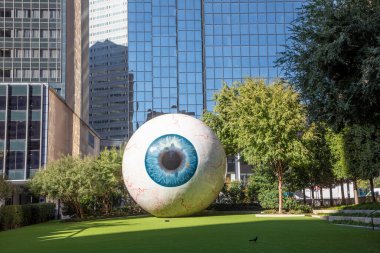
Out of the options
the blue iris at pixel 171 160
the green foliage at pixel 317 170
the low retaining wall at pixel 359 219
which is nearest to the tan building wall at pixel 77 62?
the green foliage at pixel 317 170

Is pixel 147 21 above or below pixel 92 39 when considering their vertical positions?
below

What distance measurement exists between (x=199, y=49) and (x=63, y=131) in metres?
46.6

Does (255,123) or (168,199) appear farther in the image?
(255,123)

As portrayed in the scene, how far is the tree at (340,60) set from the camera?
44.0ft

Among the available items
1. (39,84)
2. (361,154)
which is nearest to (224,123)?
(361,154)

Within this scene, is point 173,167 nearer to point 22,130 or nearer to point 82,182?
point 82,182

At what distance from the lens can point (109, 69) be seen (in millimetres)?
169000

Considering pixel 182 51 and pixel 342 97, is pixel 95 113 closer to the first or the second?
pixel 182 51

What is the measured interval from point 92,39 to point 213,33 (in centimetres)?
8650

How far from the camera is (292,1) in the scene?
110562mm

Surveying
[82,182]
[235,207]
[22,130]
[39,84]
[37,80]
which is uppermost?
[37,80]

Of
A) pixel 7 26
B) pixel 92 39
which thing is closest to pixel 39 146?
pixel 7 26

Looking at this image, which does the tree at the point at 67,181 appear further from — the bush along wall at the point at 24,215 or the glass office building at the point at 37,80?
the glass office building at the point at 37,80

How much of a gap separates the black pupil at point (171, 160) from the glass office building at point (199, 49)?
75577 mm
